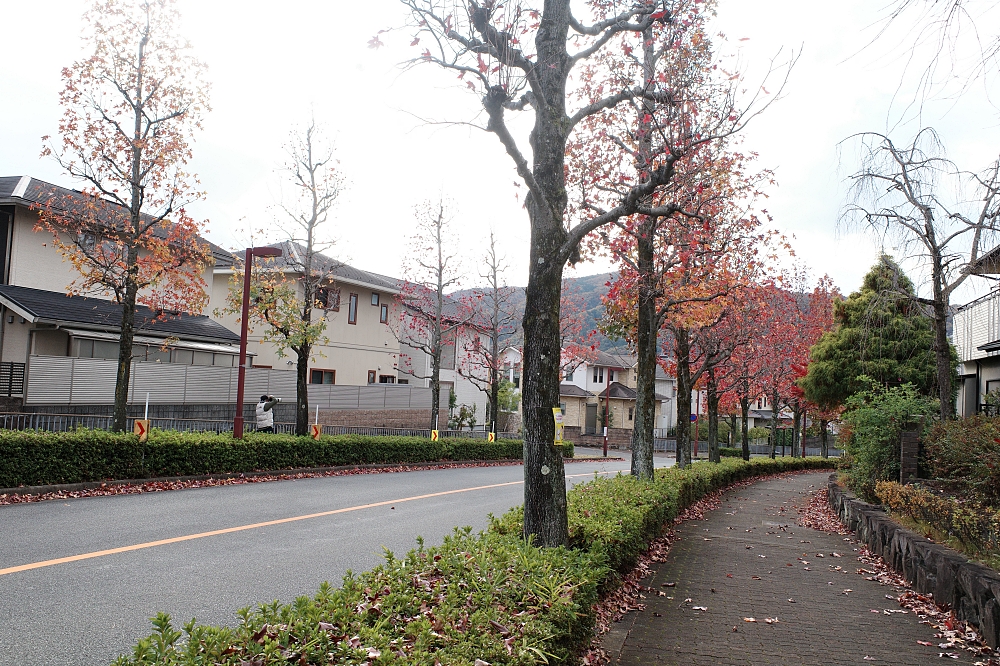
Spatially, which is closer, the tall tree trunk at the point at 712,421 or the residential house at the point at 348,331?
the tall tree trunk at the point at 712,421

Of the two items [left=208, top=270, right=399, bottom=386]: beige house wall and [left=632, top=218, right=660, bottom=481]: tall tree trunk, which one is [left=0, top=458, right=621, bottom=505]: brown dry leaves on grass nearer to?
[left=632, top=218, right=660, bottom=481]: tall tree trunk

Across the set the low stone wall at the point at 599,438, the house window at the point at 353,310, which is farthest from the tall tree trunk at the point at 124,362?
the low stone wall at the point at 599,438

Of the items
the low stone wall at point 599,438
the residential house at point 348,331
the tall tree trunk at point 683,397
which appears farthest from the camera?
the low stone wall at point 599,438

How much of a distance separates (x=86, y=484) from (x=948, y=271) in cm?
1658

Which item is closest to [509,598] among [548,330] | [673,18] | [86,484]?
[548,330]

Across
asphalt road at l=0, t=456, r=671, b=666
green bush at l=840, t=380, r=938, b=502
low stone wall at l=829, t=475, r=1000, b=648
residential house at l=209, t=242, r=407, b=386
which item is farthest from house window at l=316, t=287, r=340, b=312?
low stone wall at l=829, t=475, r=1000, b=648

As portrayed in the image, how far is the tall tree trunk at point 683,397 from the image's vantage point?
65.2 feet

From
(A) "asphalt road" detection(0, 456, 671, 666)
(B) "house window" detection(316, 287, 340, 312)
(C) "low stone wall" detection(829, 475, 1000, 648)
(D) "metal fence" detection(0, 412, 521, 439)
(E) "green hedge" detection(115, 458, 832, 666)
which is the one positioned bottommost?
(A) "asphalt road" detection(0, 456, 671, 666)

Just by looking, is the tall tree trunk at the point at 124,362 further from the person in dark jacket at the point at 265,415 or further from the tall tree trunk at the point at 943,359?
the tall tree trunk at the point at 943,359

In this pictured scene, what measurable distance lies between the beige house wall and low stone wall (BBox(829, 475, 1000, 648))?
88.1 feet

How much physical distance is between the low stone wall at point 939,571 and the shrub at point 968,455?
1.25 metres

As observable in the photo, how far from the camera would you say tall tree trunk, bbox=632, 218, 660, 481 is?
1383 cm

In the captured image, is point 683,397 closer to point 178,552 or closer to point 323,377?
point 178,552

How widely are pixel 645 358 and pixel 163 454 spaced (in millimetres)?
9990
